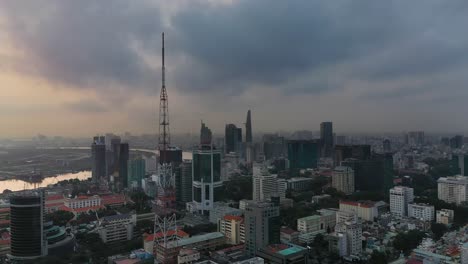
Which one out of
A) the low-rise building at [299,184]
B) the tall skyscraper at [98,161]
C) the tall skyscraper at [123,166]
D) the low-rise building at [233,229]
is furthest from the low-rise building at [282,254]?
the tall skyscraper at [98,161]

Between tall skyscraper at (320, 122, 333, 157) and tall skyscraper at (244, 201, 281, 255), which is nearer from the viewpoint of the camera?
tall skyscraper at (244, 201, 281, 255)

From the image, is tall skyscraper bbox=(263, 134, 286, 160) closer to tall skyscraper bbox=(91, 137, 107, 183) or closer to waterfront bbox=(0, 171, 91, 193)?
tall skyscraper bbox=(91, 137, 107, 183)

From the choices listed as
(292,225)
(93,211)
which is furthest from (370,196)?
(93,211)

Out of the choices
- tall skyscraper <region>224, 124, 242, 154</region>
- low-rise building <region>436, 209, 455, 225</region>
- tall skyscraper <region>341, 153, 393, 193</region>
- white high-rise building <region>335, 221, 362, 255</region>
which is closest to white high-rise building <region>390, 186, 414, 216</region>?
low-rise building <region>436, 209, 455, 225</region>

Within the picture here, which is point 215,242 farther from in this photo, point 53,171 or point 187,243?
point 53,171

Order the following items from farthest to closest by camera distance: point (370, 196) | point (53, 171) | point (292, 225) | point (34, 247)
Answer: point (53, 171) → point (370, 196) → point (292, 225) → point (34, 247)
